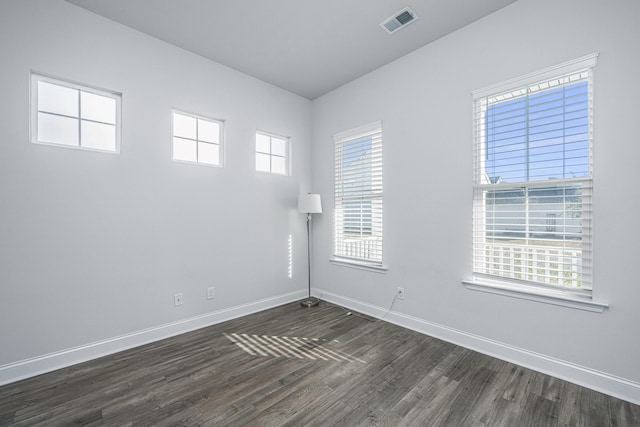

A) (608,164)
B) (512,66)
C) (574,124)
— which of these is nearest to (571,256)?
(608,164)

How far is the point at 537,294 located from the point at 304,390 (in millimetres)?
1945

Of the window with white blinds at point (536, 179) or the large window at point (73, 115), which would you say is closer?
the window with white blinds at point (536, 179)

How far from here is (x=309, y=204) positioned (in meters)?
3.76

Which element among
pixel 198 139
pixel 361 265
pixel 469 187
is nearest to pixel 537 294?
pixel 469 187

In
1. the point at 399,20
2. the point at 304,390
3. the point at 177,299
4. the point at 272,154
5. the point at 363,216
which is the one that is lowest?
the point at 304,390

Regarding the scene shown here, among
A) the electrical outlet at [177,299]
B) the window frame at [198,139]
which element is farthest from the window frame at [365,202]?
the electrical outlet at [177,299]

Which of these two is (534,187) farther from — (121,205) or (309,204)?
(121,205)

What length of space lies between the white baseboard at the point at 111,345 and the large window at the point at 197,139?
1752 mm

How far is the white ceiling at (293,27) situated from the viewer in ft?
7.82

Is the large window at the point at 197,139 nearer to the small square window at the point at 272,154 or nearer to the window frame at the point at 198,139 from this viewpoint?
the window frame at the point at 198,139

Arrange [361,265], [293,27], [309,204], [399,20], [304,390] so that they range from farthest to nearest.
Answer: [309,204] → [361,265] → [293,27] → [399,20] → [304,390]

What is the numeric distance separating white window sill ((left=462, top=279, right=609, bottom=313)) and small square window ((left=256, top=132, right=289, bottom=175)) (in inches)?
105

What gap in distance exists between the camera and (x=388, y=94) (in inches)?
129

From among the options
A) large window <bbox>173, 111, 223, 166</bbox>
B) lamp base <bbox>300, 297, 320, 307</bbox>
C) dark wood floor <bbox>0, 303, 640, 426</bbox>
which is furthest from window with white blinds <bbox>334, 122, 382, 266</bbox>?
large window <bbox>173, 111, 223, 166</bbox>
